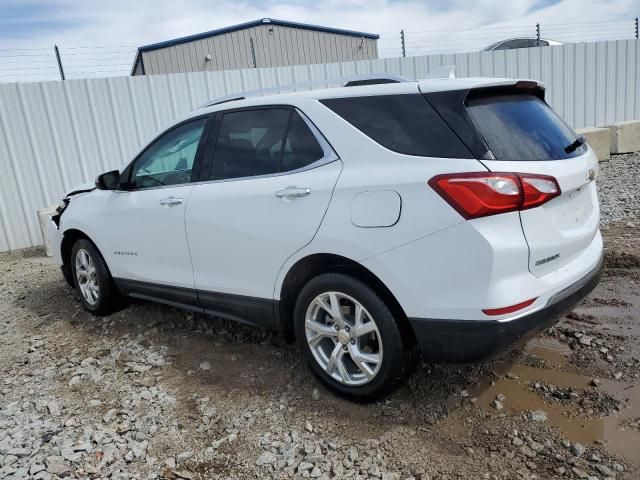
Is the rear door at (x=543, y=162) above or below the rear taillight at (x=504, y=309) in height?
above

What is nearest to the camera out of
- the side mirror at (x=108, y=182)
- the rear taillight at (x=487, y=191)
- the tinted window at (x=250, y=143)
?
the rear taillight at (x=487, y=191)

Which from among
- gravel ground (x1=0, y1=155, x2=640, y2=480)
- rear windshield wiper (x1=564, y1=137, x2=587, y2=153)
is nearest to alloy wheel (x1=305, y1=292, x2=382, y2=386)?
gravel ground (x1=0, y1=155, x2=640, y2=480)

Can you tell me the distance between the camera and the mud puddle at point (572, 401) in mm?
2604

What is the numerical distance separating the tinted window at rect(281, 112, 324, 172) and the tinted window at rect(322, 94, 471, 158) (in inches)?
8.9

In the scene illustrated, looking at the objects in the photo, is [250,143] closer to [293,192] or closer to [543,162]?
[293,192]

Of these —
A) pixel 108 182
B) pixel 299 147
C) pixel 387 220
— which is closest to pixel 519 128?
pixel 387 220

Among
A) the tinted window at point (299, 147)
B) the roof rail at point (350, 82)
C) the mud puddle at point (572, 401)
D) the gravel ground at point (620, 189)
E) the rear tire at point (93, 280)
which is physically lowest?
the mud puddle at point (572, 401)

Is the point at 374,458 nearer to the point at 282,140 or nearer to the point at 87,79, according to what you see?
the point at 282,140

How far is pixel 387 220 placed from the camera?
8.66ft

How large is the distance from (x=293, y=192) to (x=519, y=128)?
49.5 inches

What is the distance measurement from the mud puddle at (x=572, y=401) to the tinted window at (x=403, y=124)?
57.0 inches

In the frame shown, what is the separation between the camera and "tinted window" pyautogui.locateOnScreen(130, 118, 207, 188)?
3.84 metres

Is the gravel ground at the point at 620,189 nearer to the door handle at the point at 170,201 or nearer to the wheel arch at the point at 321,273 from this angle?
the wheel arch at the point at 321,273

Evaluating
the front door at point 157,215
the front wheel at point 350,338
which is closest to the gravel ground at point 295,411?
the front wheel at point 350,338
